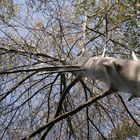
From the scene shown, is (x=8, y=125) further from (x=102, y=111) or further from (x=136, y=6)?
(x=136, y=6)

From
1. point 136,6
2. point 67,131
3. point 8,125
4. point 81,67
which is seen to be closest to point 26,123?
point 8,125

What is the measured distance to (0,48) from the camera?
390cm

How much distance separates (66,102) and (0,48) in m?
1.26

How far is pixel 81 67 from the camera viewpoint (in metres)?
2.38

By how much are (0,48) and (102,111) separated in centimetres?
184

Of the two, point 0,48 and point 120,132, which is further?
point 120,132

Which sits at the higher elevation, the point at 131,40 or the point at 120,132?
the point at 131,40

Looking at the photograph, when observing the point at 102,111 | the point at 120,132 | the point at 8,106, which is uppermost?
the point at 8,106

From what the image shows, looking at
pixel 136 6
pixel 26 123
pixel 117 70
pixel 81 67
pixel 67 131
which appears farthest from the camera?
pixel 136 6

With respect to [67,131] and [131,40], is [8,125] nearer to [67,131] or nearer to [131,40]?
[67,131]

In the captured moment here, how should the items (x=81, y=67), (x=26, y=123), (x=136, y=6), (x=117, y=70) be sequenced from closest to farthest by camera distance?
(x=117, y=70), (x=81, y=67), (x=26, y=123), (x=136, y=6)

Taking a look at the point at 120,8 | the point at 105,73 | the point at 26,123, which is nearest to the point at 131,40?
the point at 120,8

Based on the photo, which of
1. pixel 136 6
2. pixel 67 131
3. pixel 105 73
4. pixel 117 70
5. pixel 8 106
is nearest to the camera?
pixel 117 70

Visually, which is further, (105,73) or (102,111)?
(102,111)
